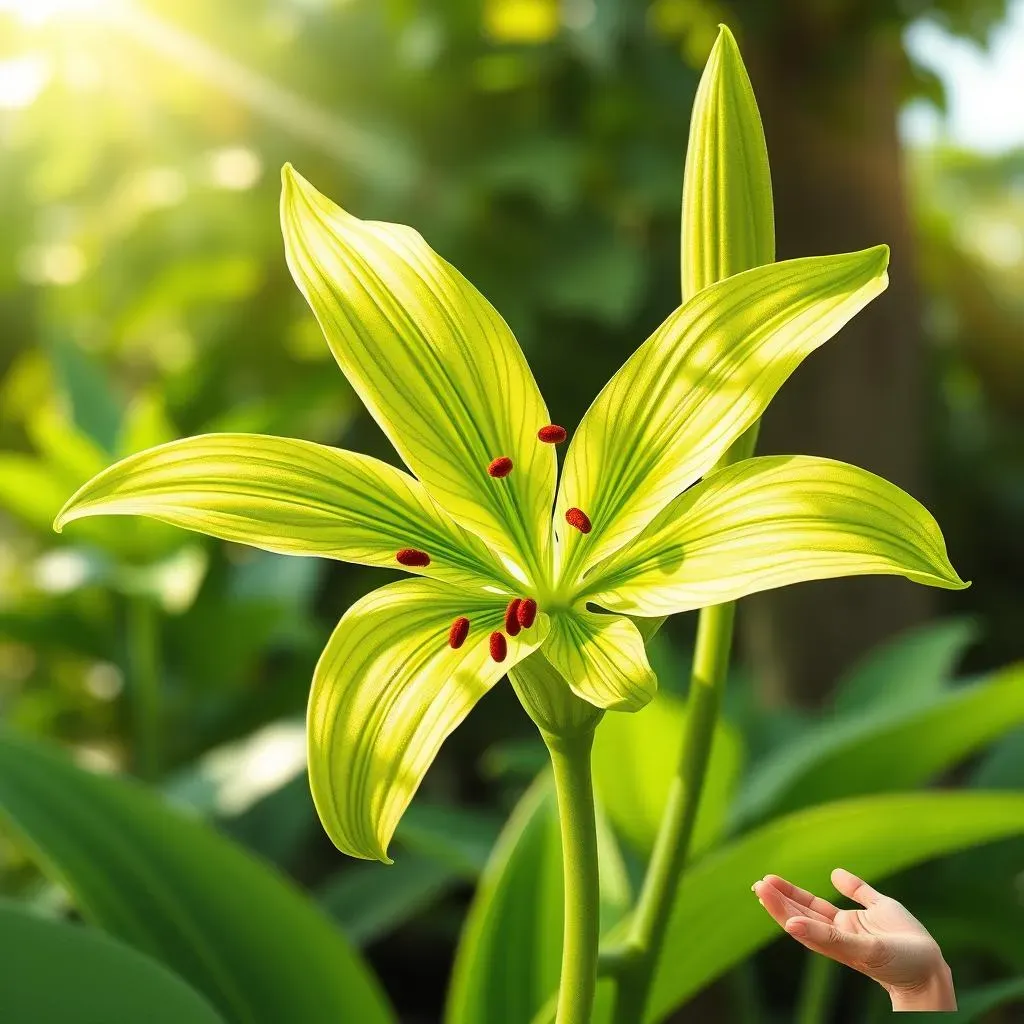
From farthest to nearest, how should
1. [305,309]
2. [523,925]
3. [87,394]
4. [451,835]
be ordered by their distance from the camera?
[305,309], [87,394], [451,835], [523,925]

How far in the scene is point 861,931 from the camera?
27cm

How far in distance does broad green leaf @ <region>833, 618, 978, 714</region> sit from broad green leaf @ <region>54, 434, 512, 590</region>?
573 mm

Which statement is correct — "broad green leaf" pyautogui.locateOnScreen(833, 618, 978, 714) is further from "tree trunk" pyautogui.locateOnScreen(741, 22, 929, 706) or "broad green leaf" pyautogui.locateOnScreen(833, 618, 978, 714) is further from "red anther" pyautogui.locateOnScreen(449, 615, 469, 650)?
"red anther" pyautogui.locateOnScreen(449, 615, 469, 650)

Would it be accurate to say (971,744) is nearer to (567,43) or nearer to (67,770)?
(67,770)

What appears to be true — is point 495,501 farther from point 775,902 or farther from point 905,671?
point 905,671

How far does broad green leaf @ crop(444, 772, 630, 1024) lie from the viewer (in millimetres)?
436

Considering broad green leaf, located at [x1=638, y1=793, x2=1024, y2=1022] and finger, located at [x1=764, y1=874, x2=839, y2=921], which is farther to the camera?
broad green leaf, located at [x1=638, y1=793, x2=1024, y2=1022]

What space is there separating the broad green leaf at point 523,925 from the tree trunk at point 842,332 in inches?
29.8

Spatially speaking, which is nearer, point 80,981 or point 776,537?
point 776,537

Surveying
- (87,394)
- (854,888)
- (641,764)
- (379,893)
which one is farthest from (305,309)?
(854,888)

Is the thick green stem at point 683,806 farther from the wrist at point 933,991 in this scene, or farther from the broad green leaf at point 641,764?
the broad green leaf at point 641,764

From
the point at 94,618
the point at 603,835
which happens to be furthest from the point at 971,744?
the point at 94,618

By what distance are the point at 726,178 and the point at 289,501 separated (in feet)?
0.46

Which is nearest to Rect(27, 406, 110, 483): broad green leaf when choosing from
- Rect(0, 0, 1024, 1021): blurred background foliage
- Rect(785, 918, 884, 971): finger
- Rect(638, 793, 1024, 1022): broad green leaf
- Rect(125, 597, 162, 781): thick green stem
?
Rect(0, 0, 1024, 1021): blurred background foliage
